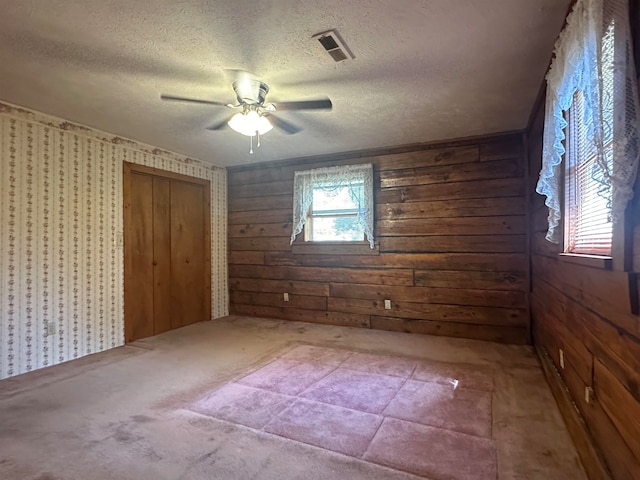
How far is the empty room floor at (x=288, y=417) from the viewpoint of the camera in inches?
65.1

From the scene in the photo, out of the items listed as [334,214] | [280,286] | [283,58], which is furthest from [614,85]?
[280,286]

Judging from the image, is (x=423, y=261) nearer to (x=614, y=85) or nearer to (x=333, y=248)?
(x=333, y=248)

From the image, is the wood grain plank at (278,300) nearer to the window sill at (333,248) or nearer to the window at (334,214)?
the window sill at (333,248)

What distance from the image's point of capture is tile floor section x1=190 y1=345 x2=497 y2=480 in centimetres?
174

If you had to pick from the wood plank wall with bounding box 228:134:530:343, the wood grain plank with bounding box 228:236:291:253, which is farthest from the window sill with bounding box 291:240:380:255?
the wood grain plank with bounding box 228:236:291:253

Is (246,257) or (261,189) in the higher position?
(261,189)

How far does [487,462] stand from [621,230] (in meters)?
1.21

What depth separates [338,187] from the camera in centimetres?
439

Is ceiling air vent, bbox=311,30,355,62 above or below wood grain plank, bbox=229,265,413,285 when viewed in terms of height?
above

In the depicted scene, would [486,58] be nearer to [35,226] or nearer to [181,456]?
[181,456]

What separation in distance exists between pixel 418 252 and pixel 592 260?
245 cm

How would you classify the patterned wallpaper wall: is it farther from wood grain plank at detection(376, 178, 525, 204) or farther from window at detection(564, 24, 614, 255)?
window at detection(564, 24, 614, 255)

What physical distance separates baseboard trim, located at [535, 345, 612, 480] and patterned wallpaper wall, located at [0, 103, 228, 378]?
3.86 meters

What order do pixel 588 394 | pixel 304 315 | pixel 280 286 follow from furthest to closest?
pixel 280 286, pixel 304 315, pixel 588 394
